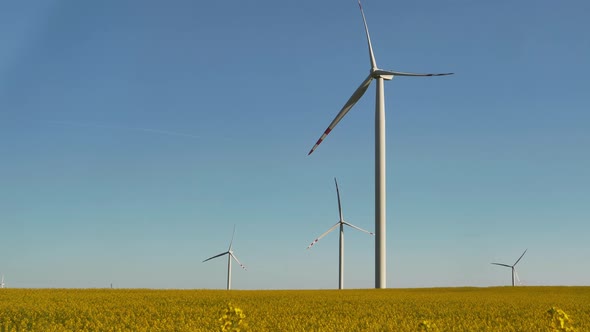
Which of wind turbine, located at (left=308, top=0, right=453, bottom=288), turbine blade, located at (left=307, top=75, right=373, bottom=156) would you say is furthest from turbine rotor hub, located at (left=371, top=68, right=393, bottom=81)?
wind turbine, located at (left=308, top=0, right=453, bottom=288)

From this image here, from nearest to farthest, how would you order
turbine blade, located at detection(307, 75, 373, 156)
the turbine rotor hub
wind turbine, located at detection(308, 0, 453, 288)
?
wind turbine, located at detection(308, 0, 453, 288), turbine blade, located at detection(307, 75, 373, 156), the turbine rotor hub

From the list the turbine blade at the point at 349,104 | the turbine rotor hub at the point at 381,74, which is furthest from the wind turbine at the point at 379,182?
the turbine rotor hub at the point at 381,74

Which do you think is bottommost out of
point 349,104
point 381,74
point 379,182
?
point 379,182

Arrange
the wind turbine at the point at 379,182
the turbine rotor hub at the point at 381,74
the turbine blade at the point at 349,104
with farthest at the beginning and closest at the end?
the turbine rotor hub at the point at 381,74 < the turbine blade at the point at 349,104 < the wind turbine at the point at 379,182

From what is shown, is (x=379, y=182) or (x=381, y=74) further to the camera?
(x=381, y=74)

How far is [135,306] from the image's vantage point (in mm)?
28219

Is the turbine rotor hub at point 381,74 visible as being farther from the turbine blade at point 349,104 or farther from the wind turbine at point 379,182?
the wind turbine at point 379,182

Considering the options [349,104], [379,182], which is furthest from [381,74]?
[379,182]

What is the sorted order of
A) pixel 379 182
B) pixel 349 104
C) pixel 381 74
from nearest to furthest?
pixel 379 182 → pixel 349 104 → pixel 381 74

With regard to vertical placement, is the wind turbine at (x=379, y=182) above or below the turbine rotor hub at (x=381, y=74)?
below

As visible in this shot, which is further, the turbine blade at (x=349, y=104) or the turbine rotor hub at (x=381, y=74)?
the turbine rotor hub at (x=381, y=74)

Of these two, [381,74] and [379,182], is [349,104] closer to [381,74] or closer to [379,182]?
[381,74]

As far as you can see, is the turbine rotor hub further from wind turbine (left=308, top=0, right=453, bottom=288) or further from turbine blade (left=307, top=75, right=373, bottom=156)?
wind turbine (left=308, top=0, right=453, bottom=288)

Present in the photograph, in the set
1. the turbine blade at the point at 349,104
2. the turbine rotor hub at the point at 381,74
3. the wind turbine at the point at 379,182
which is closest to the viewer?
the wind turbine at the point at 379,182
